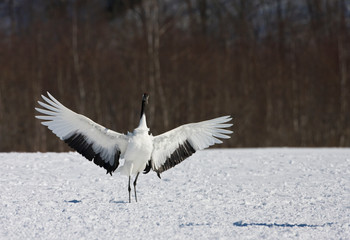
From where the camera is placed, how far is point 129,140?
25.5 ft

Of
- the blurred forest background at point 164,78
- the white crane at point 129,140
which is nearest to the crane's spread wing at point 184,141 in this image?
the white crane at point 129,140

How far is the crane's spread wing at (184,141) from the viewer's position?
8.07m

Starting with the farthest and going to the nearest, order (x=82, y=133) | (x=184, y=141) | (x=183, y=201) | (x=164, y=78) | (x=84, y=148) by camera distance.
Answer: (x=164, y=78), (x=183, y=201), (x=184, y=141), (x=84, y=148), (x=82, y=133)

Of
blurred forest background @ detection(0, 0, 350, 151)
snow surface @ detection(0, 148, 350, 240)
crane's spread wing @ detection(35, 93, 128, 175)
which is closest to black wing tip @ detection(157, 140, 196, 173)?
snow surface @ detection(0, 148, 350, 240)

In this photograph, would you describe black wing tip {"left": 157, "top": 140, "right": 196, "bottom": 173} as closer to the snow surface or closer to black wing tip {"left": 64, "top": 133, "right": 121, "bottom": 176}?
the snow surface

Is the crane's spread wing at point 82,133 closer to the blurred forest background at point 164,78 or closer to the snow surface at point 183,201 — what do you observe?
the snow surface at point 183,201

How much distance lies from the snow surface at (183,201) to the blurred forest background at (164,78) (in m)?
12.0

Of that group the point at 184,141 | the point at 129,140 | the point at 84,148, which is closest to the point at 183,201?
the point at 184,141

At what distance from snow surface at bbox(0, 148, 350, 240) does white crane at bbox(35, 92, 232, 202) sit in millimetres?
642

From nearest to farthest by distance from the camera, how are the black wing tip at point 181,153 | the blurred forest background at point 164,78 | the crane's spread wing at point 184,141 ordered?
the crane's spread wing at point 184,141, the black wing tip at point 181,153, the blurred forest background at point 164,78

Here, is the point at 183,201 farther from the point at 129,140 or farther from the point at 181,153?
the point at 129,140

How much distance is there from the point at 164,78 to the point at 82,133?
18242 mm

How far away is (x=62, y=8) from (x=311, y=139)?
45.5 feet


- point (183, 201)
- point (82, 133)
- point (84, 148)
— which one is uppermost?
point (82, 133)
